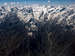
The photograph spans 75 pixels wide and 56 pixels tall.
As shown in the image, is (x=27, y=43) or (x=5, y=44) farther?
(x=27, y=43)

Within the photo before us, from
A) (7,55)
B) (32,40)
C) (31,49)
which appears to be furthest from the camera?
(32,40)

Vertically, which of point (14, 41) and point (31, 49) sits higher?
point (14, 41)

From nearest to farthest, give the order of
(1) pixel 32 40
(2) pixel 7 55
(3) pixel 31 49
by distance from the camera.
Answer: (2) pixel 7 55 → (3) pixel 31 49 → (1) pixel 32 40

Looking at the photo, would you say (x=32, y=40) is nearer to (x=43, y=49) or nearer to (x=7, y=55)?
(x=43, y=49)

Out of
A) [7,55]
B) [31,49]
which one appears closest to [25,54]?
[31,49]

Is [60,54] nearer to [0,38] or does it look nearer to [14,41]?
[14,41]

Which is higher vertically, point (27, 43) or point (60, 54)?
point (27, 43)

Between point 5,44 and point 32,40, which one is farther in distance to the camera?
point 32,40

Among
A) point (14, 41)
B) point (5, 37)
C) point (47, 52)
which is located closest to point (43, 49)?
point (47, 52)

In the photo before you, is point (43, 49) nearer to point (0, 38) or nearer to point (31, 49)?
point (31, 49)
